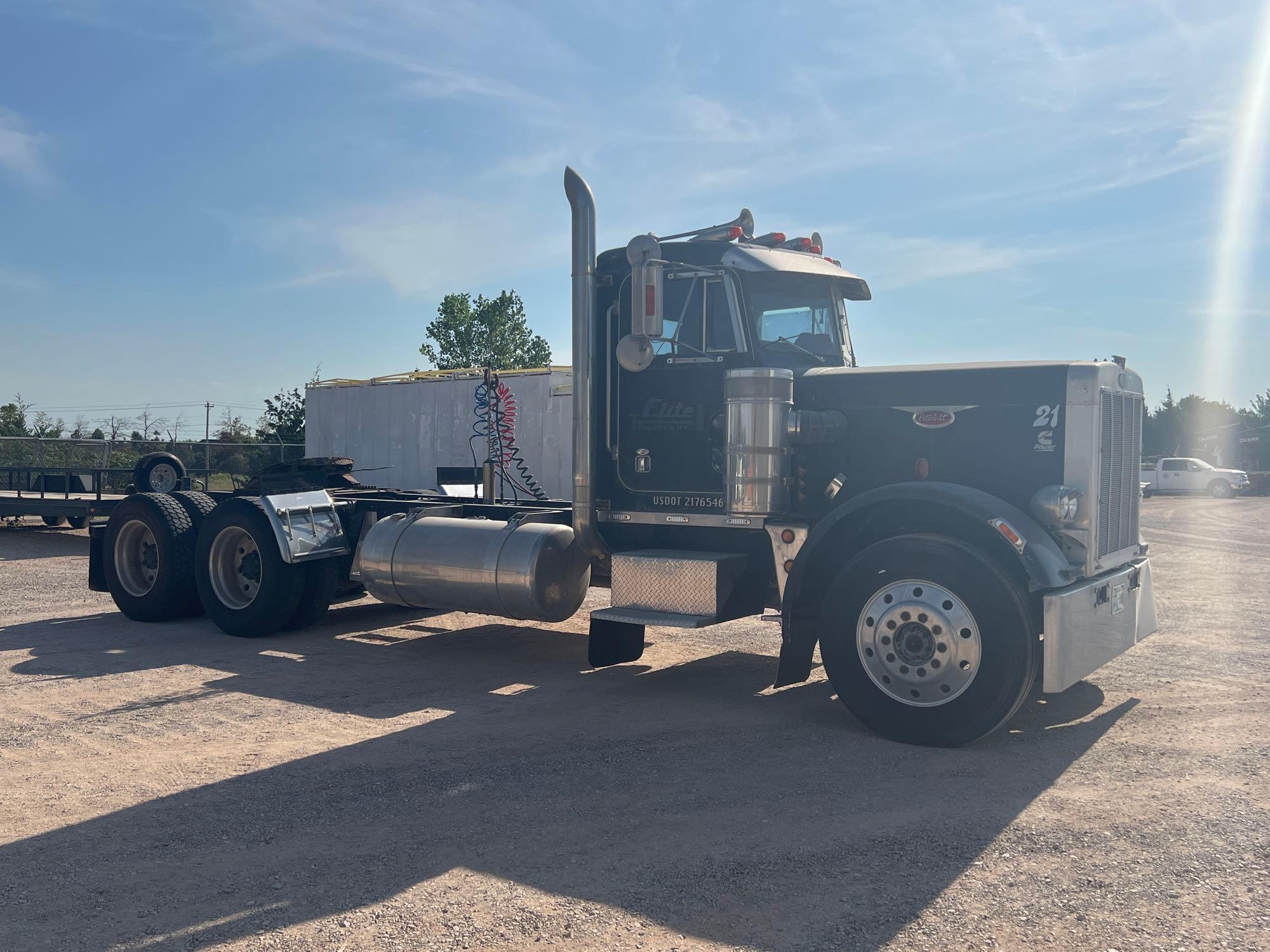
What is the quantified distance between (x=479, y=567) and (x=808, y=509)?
107 inches

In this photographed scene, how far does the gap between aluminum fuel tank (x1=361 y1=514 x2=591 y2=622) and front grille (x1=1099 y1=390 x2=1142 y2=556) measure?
368 centimetres

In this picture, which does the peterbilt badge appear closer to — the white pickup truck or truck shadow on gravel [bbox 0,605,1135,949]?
truck shadow on gravel [bbox 0,605,1135,949]

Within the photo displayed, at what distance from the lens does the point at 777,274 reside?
7.59 meters

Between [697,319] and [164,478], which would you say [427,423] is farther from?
[697,319]

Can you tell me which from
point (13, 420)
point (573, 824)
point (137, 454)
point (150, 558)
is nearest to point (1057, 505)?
point (573, 824)

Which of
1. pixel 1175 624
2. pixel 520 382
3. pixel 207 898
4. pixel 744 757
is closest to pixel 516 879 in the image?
pixel 207 898

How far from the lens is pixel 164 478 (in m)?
16.9

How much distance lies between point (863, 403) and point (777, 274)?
1.19m

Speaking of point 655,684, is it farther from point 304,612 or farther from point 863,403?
point 304,612

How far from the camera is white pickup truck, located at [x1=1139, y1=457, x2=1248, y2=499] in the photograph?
4072cm

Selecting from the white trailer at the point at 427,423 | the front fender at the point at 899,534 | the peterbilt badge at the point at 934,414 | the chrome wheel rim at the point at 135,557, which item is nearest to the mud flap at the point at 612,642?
the front fender at the point at 899,534

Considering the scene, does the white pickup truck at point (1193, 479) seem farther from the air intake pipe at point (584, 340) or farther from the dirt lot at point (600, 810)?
the air intake pipe at point (584, 340)

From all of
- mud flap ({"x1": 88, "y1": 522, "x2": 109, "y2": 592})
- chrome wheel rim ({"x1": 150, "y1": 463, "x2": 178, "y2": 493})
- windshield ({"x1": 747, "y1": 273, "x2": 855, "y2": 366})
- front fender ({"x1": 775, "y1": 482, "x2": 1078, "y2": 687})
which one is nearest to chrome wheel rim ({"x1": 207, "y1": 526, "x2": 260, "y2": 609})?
mud flap ({"x1": 88, "y1": 522, "x2": 109, "y2": 592})

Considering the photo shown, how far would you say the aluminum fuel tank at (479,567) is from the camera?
8.25m
